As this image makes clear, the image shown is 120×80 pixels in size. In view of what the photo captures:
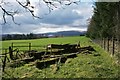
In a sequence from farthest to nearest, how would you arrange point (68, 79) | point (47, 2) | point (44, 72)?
1. point (44, 72)
2. point (68, 79)
3. point (47, 2)

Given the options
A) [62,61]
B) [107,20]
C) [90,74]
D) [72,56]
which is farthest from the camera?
[107,20]

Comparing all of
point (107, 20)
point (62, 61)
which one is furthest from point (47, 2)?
Answer: point (107, 20)

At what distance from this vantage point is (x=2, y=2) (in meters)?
9.80

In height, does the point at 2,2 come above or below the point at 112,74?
above

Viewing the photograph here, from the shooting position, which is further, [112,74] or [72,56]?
[72,56]

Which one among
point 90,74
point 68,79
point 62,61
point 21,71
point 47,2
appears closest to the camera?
point 47,2

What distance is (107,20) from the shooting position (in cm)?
4556

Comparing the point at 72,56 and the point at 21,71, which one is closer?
the point at 21,71

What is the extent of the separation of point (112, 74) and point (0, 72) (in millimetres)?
6176

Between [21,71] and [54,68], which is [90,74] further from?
[21,71]

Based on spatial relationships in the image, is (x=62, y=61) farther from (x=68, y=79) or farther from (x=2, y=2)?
(x=2, y=2)

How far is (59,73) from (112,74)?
9.04ft

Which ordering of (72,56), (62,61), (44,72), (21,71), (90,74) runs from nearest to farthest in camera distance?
(90,74), (44,72), (21,71), (62,61), (72,56)

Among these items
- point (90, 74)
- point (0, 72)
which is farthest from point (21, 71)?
point (90, 74)
